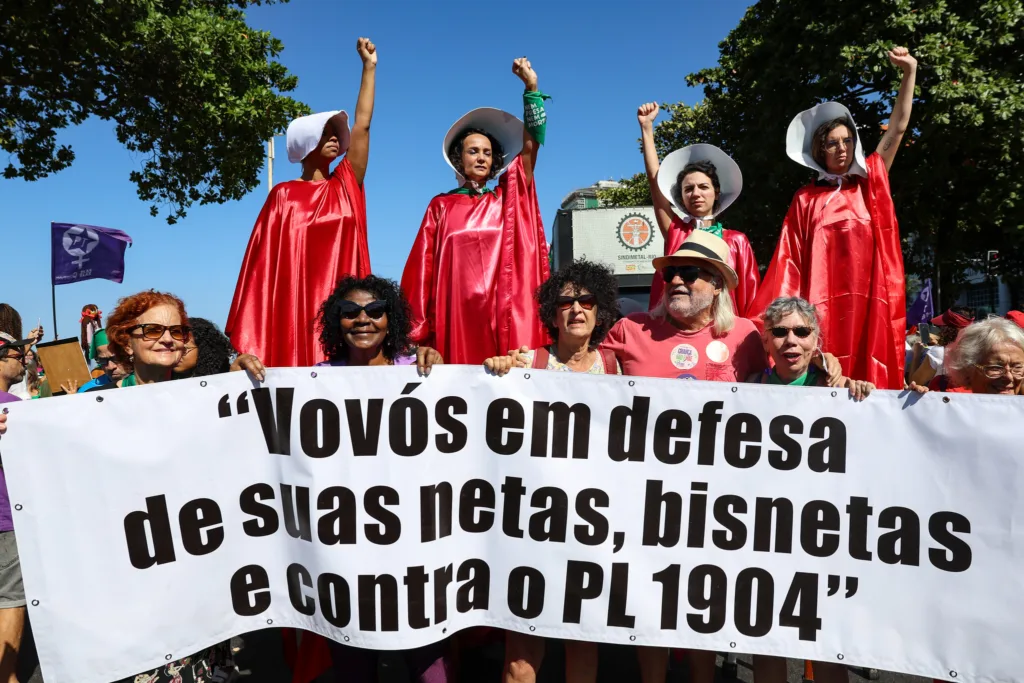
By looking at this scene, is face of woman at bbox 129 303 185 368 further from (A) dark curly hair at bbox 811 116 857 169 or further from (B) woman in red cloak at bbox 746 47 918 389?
(A) dark curly hair at bbox 811 116 857 169

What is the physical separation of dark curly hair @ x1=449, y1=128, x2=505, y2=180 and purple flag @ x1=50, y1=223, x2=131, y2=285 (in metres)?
7.23

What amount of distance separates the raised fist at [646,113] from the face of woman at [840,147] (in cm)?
87

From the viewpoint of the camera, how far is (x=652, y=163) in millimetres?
3939

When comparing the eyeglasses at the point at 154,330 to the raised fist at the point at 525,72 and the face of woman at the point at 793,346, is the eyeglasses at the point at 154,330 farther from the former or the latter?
the face of woman at the point at 793,346

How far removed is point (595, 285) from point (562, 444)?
0.76 metres

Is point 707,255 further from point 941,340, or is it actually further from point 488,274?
point 941,340

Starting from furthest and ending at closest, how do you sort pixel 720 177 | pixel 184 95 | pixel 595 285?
pixel 184 95, pixel 720 177, pixel 595 285

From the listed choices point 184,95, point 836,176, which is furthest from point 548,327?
point 184,95

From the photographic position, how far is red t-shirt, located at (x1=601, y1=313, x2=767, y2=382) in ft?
9.46

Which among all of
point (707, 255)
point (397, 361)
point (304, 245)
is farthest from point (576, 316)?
point (304, 245)

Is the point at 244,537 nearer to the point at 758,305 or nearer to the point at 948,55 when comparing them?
the point at 758,305

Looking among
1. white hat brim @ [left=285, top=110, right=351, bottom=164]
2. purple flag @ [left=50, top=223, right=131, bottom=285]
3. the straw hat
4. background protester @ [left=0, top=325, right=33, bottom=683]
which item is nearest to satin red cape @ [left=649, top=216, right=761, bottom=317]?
the straw hat

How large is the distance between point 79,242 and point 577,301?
875 cm

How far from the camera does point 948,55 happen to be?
35.7 ft
